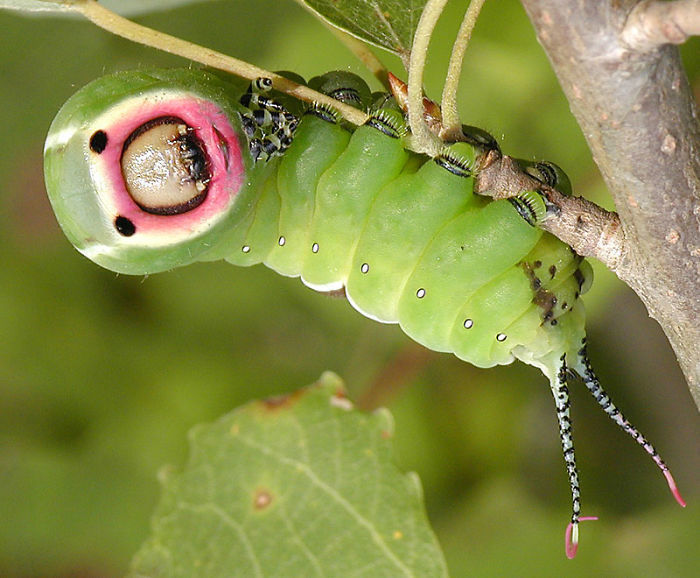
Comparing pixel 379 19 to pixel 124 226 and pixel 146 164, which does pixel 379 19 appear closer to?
pixel 146 164

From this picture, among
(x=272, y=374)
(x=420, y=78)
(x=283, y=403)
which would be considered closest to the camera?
(x=420, y=78)

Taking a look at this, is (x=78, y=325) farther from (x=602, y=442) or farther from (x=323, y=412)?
(x=602, y=442)

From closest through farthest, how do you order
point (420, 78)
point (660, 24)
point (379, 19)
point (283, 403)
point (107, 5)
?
point (660, 24) < point (420, 78) < point (379, 19) < point (107, 5) < point (283, 403)

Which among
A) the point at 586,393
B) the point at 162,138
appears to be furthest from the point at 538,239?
the point at 586,393

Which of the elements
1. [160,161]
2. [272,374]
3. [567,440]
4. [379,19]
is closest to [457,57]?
[379,19]

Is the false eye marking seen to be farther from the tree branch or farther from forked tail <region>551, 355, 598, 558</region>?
forked tail <region>551, 355, 598, 558</region>

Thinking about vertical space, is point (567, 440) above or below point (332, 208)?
below

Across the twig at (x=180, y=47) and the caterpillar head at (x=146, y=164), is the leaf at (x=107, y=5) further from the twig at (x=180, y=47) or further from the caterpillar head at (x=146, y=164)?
the caterpillar head at (x=146, y=164)
